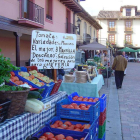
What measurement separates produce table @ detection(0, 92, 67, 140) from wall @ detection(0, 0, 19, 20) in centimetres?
685

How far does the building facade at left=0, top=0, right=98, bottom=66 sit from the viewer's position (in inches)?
365

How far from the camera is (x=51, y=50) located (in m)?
4.83

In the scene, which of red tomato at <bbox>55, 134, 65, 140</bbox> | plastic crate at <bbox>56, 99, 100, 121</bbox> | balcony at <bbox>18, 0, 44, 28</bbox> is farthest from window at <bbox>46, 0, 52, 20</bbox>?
red tomato at <bbox>55, 134, 65, 140</bbox>

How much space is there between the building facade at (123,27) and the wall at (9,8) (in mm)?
33097

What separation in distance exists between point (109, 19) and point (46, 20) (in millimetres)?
31564

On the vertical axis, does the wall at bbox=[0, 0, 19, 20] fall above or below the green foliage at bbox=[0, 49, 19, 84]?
above

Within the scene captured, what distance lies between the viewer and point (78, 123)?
124 inches

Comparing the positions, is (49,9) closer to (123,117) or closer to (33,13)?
(33,13)

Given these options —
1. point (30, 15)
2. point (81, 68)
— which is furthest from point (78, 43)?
point (81, 68)

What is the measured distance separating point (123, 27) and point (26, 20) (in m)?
35.3

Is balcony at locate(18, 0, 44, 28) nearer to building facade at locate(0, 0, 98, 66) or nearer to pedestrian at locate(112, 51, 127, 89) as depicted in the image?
building facade at locate(0, 0, 98, 66)

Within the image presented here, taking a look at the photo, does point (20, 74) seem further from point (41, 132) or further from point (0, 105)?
point (0, 105)

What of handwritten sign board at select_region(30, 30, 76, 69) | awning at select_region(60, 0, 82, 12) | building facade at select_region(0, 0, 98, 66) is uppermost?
awning at select_region(60, 0, 82, 12)

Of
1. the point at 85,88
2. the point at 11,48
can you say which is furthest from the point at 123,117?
the point at 11,48
